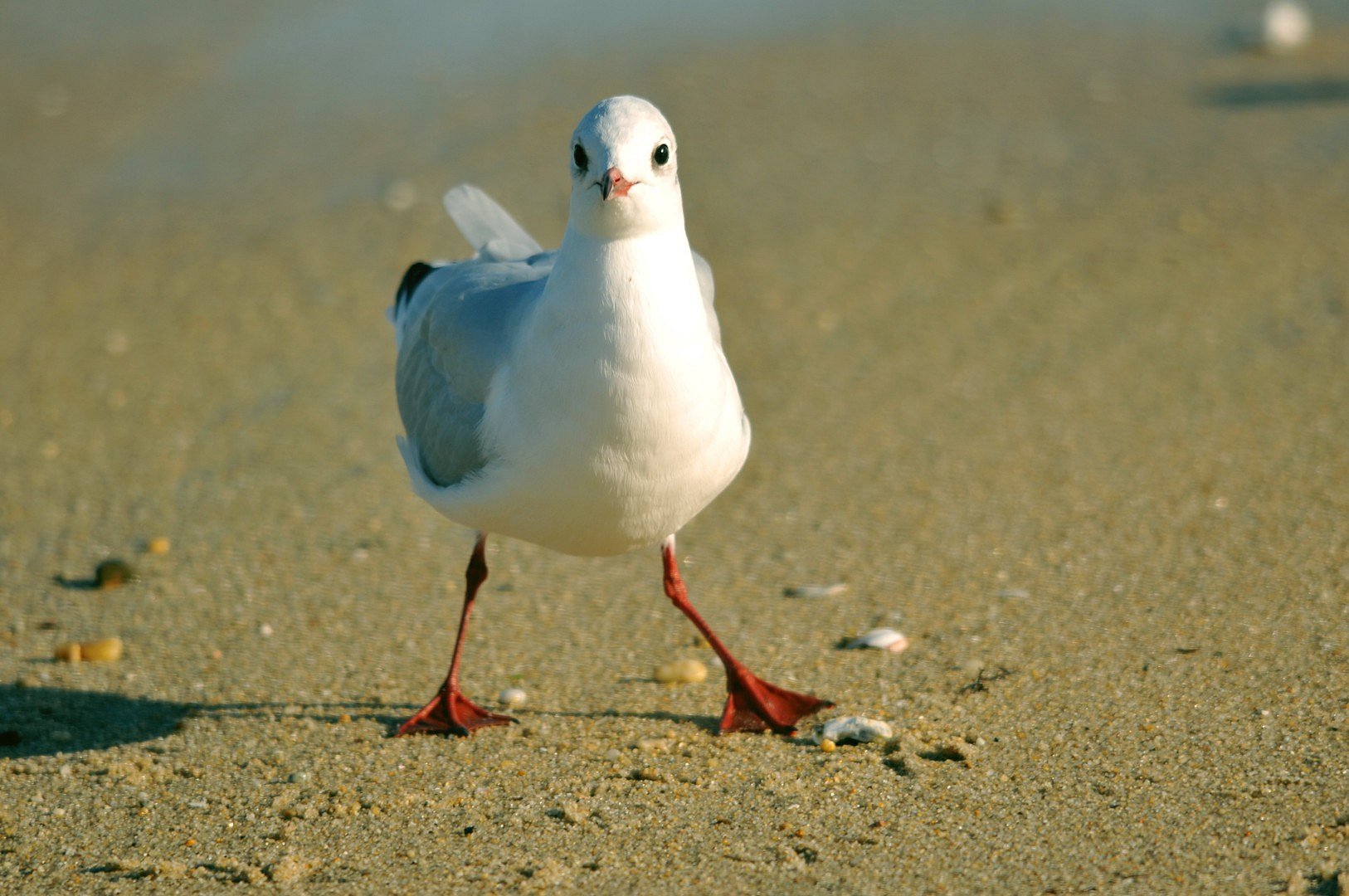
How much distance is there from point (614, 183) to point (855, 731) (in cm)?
152

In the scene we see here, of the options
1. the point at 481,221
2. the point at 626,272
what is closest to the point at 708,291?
the point at 626,272

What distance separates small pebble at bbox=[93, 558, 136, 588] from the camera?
4.86 m

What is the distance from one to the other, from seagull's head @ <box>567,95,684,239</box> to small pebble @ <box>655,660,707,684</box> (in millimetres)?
1449

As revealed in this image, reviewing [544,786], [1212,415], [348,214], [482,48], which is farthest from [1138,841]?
[482,48]

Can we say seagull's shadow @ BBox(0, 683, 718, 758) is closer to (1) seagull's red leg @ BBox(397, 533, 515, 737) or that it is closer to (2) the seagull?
(1) seagull's red leg @ BBox(397, 533, 515, 737)

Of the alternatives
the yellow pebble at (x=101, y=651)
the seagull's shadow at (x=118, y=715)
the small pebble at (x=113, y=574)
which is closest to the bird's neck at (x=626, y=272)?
the seagull's shadow at (x=118, y=715)

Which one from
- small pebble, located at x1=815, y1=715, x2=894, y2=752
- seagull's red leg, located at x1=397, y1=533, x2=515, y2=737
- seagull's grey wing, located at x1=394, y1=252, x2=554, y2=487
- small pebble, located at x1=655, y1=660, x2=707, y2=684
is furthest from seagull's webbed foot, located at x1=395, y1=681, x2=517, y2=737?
small pebble, located at x1=815, y1=715, x2=894, y2=752

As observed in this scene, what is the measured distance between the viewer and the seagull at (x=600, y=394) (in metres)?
3.35

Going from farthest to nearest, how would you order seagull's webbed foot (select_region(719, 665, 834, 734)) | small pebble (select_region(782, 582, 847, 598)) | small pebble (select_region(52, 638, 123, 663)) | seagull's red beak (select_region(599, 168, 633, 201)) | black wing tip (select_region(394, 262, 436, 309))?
black wing tip (select_region(394, 262, 436, 309)), small pebble (select_region(782, 582, 847, 598)), small pebble (select_region(52, 638, 123, 663)), seagull's webbed foot (select_region(719, 665, 834, 734)), seagull's red beak (select_region(599, 168, 633, 201))

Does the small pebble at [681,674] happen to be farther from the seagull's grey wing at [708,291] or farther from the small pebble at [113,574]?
the small pebble at [113,574]

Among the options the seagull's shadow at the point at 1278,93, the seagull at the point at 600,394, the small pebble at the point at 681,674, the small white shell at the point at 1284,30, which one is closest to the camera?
the seagull at the point at 600,394

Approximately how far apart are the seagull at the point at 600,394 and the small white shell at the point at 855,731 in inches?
4.8

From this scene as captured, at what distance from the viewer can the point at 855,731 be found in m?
3.80

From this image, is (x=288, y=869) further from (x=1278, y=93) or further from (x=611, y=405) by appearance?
(x=1278, y=93)
